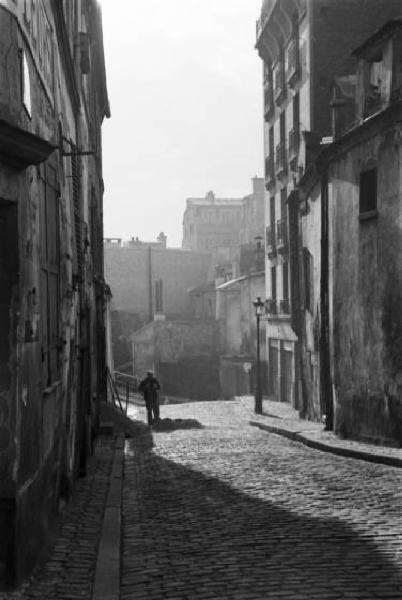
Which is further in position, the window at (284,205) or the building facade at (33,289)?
the window at (284,205)

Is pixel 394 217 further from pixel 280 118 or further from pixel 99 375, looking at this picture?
pixel 280 118

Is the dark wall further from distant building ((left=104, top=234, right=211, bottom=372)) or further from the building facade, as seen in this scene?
the building facade

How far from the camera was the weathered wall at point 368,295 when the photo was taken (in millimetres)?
14281

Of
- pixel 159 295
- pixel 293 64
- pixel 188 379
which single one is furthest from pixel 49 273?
pixel 159 295

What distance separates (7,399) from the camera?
529 centimetres

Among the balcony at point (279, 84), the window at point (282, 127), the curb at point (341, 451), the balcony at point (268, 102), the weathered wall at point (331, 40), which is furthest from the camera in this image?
the balcony at point (268, 102)

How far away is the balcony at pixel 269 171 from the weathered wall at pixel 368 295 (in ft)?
49.0

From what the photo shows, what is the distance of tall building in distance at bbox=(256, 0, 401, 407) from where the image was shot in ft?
86.4

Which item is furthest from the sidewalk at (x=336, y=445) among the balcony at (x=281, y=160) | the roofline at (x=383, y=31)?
the balcony at (x=281, y=160)

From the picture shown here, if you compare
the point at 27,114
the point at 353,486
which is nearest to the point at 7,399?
the point at 27,114

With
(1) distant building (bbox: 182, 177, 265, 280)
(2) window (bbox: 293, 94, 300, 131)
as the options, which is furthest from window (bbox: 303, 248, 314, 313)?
(1) distant building (bbox: 182, 177, 265, 280)

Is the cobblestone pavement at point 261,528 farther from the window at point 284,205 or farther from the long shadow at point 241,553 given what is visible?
the window at point 284,205

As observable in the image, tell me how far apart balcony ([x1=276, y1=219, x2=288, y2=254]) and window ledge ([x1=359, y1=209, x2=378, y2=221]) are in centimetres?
1452

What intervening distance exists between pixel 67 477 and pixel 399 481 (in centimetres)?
409
